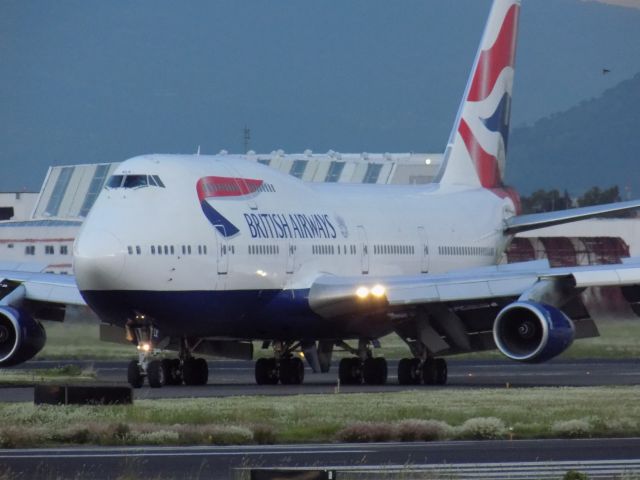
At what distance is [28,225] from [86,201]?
674 inches

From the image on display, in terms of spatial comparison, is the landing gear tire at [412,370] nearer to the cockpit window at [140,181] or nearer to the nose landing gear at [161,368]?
the nose landing gear at [161,368]

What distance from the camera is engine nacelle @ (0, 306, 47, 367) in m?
39.2

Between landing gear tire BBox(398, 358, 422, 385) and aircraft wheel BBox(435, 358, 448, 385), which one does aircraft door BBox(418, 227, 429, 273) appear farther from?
landing gear tire BBox(398, 358, 422, 385)

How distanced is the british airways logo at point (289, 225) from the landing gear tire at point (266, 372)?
3102 mm

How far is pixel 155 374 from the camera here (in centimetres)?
3638

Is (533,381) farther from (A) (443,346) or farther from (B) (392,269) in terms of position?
(B) (392,269)

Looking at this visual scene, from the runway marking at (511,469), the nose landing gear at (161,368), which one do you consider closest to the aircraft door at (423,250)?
the nose landing gear at (161,368)

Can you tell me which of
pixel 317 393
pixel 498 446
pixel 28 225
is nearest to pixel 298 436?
pixel 498 446

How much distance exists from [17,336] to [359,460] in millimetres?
19174

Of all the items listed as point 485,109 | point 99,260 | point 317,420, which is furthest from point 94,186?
point 317,420

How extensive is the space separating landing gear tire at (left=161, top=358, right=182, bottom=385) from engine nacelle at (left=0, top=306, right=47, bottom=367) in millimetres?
3095

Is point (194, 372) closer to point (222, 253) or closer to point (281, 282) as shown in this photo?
point (281, 282)

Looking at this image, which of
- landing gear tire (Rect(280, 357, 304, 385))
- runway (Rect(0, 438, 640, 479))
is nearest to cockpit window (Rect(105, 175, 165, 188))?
landing gear tire (Rect(280, 357, 304, 385))

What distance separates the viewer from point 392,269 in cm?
4447
